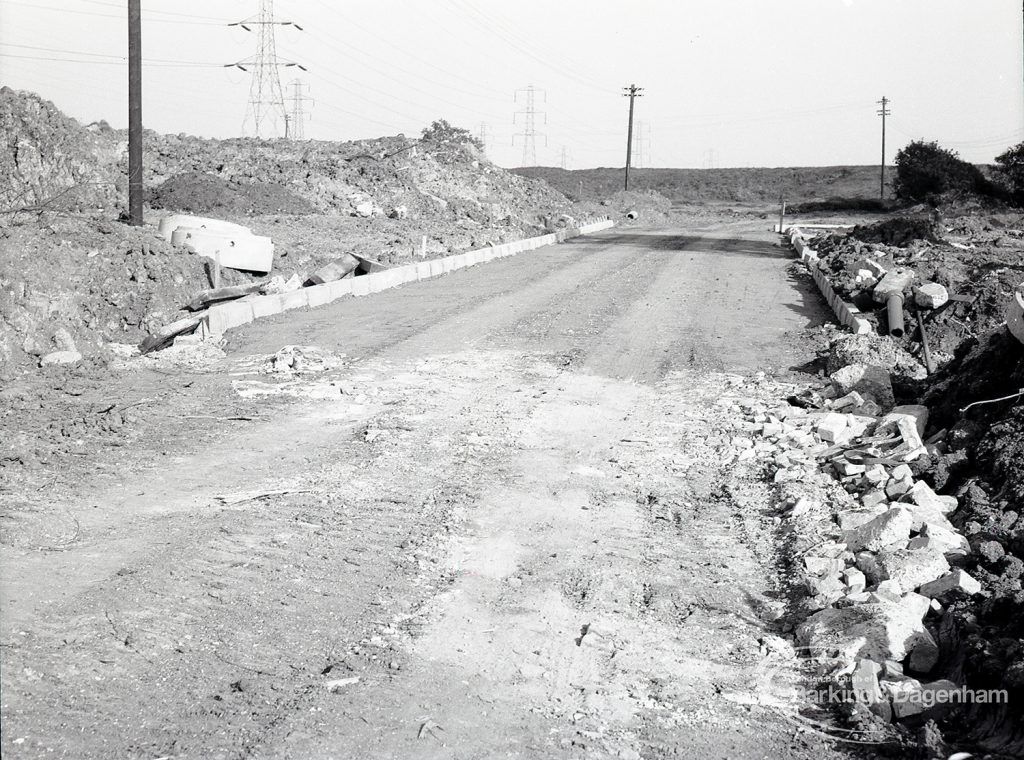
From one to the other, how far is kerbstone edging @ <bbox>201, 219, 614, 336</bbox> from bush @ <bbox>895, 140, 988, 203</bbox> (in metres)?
35.6

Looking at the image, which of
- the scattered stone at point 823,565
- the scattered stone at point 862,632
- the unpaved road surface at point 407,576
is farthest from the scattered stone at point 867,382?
the scattered stone at point 862,632

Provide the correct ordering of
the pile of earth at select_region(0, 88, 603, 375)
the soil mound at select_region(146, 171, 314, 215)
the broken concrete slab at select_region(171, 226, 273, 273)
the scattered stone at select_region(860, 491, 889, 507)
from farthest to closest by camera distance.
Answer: the soil mound at select_region(146, 171, 314, 215) → the broken concrete slab at select_region(171, 226, 273, 273) → the pile of earth at select_region(0, 88, 603, 375) → the scattered stone at select_region(860, 491, 889, 507)

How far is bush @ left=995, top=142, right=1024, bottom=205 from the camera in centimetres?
4578

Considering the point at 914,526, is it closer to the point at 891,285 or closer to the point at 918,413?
the point at 918,413

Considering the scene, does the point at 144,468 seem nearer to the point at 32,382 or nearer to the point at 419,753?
the point at 32,382

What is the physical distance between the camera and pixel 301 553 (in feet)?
19.2

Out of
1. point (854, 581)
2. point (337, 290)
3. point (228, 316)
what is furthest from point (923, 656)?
point (337, 290)

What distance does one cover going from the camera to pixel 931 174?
52594 mm

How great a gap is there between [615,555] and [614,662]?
1.39 metres

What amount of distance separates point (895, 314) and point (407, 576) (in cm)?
1020

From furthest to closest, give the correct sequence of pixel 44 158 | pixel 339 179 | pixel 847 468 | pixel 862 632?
pixel 339 179 → pixel 44 158 → pixel 847 468 → pixel 862 632

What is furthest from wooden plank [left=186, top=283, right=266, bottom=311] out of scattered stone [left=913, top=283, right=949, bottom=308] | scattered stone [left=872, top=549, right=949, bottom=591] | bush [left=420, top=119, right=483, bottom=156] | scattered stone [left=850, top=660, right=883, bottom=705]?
bush [left=420, top=119, right=483, bottom=156]

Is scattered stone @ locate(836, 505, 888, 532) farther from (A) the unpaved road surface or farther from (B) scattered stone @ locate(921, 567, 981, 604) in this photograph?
(B) scattered stone @ locate(921, 567, 981, 604)

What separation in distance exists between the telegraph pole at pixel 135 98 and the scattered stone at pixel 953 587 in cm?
1496
